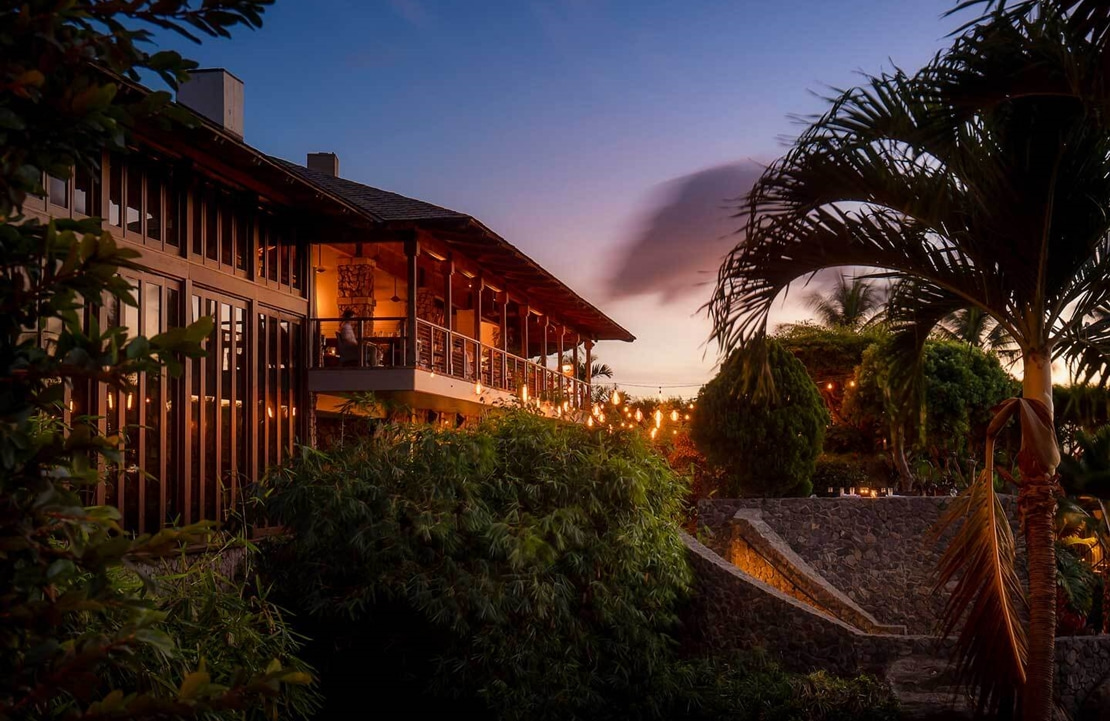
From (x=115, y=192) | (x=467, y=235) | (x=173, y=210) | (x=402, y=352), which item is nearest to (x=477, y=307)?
(x=467, y=235)

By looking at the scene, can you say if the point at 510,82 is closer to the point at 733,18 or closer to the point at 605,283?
the point at 733,18

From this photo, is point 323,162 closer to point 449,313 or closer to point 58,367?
point 449,313

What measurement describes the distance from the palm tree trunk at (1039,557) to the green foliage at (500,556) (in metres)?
5.09

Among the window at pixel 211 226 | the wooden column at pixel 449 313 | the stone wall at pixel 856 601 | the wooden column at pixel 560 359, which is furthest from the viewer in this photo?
the wooden column at pixel 560 359

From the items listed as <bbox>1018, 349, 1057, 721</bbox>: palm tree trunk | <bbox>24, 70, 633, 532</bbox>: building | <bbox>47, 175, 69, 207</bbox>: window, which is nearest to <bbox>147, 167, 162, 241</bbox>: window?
<bbox>24, 70, 633, 532</bbox>: building

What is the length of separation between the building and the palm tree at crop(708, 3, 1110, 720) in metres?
5.54

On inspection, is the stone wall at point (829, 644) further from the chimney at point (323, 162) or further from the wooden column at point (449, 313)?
the chimney at point (323, 162)

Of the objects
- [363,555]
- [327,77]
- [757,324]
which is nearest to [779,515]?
[363,555]

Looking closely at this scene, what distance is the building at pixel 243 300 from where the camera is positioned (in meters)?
12.1

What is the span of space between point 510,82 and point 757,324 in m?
14.8

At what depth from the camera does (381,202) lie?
18.2m

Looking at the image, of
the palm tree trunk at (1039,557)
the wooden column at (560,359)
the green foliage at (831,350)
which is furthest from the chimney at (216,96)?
the green foliage at (831,350)

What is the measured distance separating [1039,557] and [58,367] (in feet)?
19.8

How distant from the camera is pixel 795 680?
11.2m
